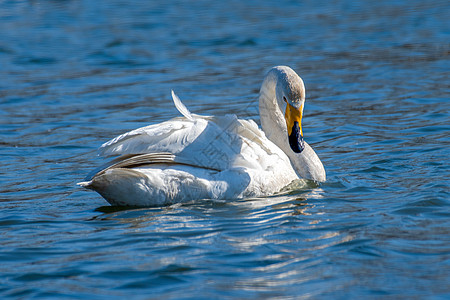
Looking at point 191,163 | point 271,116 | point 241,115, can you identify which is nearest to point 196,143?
point 191,163

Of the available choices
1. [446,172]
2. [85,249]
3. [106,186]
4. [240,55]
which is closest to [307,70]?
[240,55]

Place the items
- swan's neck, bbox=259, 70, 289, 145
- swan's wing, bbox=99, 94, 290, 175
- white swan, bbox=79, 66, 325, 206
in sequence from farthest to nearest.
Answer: swan's neck, bbox=259, 70, 289, 145 → swan's wing, bbox=99, 94, 290, 175 → white swan, bbox=79, 66, 325, 206

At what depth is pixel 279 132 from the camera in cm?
884

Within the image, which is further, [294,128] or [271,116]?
[271,116]

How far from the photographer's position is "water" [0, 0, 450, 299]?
18.4ft

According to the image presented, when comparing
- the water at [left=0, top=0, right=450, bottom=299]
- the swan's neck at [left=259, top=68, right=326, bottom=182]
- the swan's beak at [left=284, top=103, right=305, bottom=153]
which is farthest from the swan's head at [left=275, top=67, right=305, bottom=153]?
the water at [left=0, top=0, right=450, bottom=299]

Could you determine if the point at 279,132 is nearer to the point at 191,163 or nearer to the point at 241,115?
the point at 191,163

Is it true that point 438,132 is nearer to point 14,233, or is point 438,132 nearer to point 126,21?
point 14,233

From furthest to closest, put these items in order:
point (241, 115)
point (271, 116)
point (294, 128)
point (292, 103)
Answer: point (241, 115) → point (271, 116) → point (292, 103) → point (294, 128)

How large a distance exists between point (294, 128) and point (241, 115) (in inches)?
164

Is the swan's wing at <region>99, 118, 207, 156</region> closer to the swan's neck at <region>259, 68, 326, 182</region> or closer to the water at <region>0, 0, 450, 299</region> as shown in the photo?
the water at <region>0, 0, 450, 299</region>

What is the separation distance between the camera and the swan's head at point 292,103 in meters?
7.91

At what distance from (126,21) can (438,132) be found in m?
13.4

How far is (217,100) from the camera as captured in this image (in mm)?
13258
